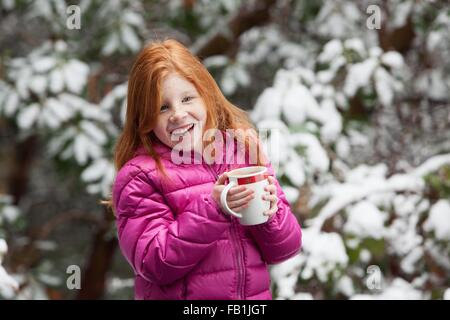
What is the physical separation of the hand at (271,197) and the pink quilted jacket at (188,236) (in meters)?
0.03

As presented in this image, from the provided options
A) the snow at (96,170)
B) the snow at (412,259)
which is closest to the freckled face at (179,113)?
the snow at (412,259)

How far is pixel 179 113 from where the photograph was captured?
1.41 metres

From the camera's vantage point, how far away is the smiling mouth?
1421 mm

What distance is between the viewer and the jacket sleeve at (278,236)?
1404 mm

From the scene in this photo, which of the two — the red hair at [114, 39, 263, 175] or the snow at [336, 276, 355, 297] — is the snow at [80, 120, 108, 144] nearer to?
the snow at [336, 276, 355, 297]

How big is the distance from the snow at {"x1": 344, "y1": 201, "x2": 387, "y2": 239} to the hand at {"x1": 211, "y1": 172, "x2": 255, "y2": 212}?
1.04 m

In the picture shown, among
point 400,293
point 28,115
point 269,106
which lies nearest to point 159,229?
point 400,293

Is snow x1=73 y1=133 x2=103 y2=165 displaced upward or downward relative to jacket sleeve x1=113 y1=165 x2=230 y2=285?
upward

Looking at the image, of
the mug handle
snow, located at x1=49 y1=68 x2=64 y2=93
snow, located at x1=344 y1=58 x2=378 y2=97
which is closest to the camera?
the mug handle

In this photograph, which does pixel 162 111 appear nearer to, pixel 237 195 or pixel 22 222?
pixel 237 195

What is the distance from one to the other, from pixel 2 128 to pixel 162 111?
3.26m

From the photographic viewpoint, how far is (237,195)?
1.32 meters

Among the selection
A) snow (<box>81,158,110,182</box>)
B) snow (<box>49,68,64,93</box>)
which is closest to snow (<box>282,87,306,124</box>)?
snow (<box>81,158,110,182</box>)
